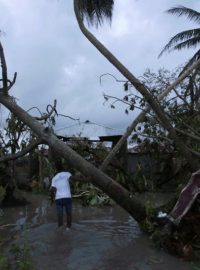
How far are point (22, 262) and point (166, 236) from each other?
324cm

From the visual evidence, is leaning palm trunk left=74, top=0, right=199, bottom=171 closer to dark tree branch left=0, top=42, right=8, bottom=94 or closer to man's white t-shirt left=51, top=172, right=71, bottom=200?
dark tree branch left=0, top=42, right=8, bottom=94

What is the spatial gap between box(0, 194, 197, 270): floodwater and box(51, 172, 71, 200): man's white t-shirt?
81cm

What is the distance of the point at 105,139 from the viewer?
2222 centimetres

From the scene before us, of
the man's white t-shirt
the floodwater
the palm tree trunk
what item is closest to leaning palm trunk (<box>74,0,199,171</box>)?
the palm tree trunk

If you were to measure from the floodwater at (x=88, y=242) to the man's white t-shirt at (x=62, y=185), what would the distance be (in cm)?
81

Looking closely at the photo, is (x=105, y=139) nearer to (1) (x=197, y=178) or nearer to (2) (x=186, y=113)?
(2) (x=186, y=113)

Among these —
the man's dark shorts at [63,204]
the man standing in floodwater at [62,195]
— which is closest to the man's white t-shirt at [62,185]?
the man standing in floodwater at [62,195]

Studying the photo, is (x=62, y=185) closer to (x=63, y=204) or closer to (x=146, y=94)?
(x=63, y=204)

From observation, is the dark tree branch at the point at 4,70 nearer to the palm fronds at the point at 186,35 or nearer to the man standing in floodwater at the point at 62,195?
the man standing in floodwater at the point at 62,195

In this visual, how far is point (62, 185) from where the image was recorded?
12.3 m

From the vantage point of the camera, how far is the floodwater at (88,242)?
9.14 metres

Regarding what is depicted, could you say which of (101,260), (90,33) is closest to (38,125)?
(90,33)

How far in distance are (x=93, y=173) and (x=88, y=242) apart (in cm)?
146

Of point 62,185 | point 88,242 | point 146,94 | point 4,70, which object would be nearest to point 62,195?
point 62,185
